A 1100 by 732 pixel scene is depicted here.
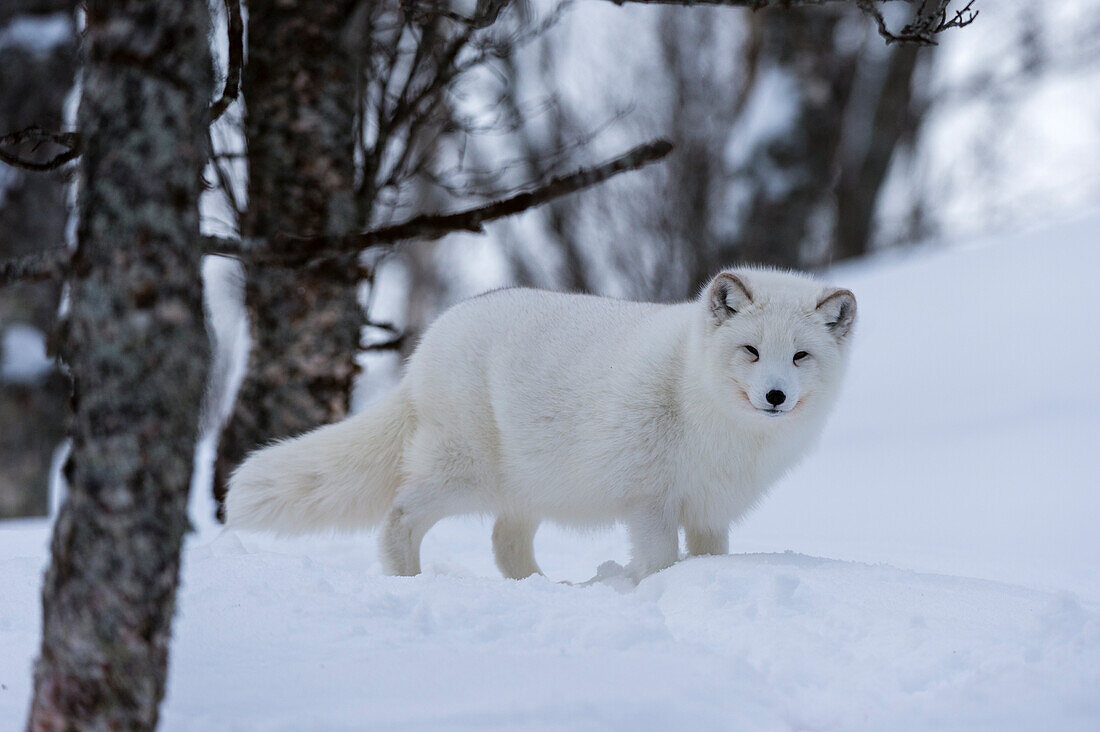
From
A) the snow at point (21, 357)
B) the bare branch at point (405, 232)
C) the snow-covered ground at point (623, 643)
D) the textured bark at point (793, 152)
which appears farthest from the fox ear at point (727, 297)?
the textured bark at point (793, 152)

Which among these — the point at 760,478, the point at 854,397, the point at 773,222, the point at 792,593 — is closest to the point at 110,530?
the point at 792,593

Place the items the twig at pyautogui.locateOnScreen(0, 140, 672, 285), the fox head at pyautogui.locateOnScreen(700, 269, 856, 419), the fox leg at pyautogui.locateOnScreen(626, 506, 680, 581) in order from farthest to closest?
the fox leg at pyautogui.locateOnScreen(626, 506, 680, 581), the fox head at pyautogui.locateOnScreen(700, 269, 856, 419), the twig at pyautogui.locateOnScreen(0, 140, 672, 285)

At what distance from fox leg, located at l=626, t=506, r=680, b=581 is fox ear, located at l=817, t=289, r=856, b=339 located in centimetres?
77

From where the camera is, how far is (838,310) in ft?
10.0

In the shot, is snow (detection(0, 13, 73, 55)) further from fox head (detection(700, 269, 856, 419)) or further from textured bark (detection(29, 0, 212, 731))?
textured bark (detection(29, 0, 212, 731))

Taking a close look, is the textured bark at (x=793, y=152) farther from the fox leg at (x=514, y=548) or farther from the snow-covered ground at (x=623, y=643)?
the fox leg at (x=514, y=548)

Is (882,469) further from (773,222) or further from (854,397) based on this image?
(773,222)

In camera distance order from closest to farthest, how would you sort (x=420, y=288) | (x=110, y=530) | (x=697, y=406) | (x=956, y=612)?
(x=110, y=530), (x=956, y=612), (x=697, y=406), (x=420, y=288)

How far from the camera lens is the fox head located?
9.37ft

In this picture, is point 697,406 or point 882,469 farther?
point 882,469

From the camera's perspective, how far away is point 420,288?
16.7m

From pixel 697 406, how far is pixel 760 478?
33cm

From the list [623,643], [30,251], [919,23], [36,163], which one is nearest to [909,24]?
[919,23]

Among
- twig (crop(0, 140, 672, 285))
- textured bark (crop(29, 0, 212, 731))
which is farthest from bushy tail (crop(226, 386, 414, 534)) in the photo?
textured bark (crop(29, 0, 212, 731))
